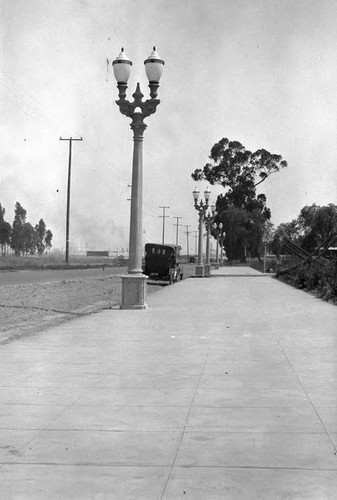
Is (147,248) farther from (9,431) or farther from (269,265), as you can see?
(9,431)

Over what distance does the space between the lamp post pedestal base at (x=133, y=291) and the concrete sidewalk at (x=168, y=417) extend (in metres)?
5.49

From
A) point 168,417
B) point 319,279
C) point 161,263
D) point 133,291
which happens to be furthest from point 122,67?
point 161,263

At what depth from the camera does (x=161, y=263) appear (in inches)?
1623

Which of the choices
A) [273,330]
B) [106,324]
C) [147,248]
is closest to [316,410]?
[273,330]

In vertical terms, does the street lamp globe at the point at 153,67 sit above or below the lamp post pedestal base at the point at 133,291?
above

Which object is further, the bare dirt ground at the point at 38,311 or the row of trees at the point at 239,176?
the row of trees at the point at 239,176

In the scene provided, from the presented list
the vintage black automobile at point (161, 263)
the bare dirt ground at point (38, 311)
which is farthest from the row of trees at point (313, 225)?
the bare dirt ground at point (38, 311)

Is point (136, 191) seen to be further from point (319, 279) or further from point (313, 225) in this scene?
point (313, 225)

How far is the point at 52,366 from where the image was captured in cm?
857

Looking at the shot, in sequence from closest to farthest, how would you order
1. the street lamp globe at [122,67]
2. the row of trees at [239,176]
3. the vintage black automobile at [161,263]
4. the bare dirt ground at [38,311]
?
the bare dirt ground at [38,311], the street lamp globe at [122,67], the vintage black automobile at [161,263], the row of trees at [239,176]

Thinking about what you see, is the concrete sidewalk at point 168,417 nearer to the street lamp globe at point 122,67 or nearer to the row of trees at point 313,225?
the street lamp globe at point 122,67

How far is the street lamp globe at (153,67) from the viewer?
16.5m

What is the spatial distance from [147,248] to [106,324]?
29086 mm

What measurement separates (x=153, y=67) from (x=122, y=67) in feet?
2.46
